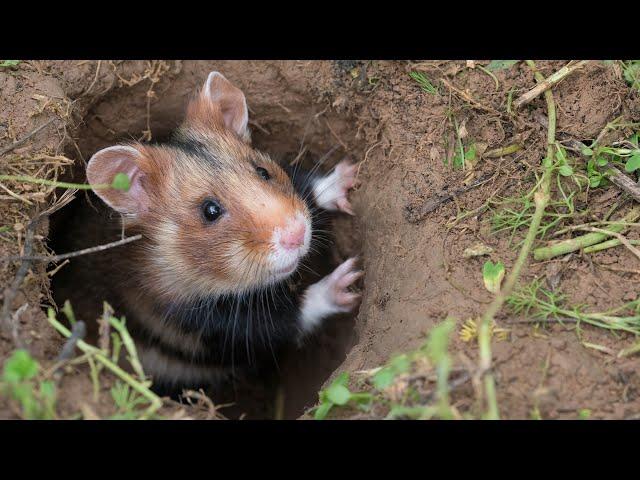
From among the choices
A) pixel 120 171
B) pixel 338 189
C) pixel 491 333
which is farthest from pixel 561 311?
pixel 120 171

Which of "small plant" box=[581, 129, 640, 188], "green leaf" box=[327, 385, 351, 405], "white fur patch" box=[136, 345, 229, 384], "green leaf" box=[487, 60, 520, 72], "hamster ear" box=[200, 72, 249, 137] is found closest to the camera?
"green leaf" box=[327, 385, 351, 405]

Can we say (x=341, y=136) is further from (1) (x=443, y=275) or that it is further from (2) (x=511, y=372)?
(2) (x=511, y=372)

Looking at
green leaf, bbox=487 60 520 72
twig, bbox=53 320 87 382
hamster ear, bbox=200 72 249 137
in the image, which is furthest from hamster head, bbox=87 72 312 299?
green leaf, bbox=487 60 520 72

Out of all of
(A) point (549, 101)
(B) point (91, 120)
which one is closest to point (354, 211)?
(A) point (549, 101)

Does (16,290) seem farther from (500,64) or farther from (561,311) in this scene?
Result: (500,64)

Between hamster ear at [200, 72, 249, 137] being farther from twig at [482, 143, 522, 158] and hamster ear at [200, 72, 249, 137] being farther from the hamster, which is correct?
twig at [482, 143, 522, 158]
